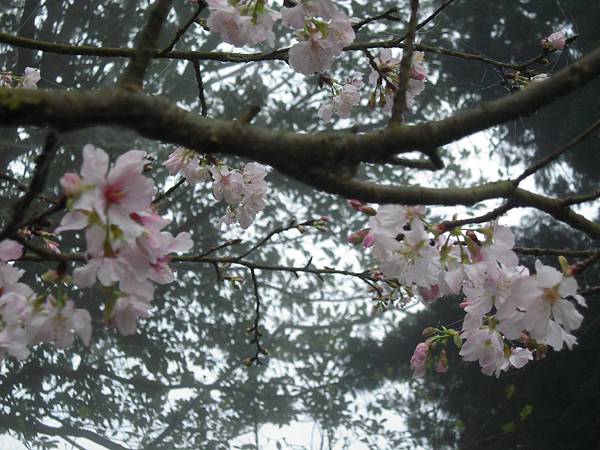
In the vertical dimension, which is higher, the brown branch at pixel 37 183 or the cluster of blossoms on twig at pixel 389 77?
the cluster of blossoms on twig at pixel 389 77

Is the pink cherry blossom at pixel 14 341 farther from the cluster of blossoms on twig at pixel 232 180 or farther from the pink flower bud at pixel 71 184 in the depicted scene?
the cluster of blossoms on twig at pixel 232 180

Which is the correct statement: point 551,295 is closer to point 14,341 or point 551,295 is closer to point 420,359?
point 420,359

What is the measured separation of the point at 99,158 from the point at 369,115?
117 inches

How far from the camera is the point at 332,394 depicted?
10.6ft

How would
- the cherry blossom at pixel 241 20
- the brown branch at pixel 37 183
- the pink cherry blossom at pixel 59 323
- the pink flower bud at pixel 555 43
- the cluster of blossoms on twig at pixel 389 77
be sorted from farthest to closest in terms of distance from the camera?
the pink flower bud at pixel 555 43 < the cluster of blossoms on twig at pixel 389 77 < the cherry blossom at pixel 241 20 < the pink cherry blossom at pixel 59 323 < the brown branch at pixel 37 183

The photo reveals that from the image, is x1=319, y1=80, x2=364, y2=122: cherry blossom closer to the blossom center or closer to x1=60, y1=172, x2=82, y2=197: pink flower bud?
the blossom center

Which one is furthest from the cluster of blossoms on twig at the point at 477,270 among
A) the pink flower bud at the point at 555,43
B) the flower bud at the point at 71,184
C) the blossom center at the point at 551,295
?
the pink flower bud at the point at 555,43

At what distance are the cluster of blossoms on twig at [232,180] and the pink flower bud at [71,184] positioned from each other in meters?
0.44

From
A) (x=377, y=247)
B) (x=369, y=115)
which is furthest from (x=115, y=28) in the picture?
(x=377, y=247)

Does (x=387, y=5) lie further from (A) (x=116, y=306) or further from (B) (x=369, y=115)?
(A) (x=116, y=306)

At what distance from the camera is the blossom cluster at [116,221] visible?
321 millimetres

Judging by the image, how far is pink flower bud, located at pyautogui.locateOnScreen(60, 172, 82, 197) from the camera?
0.31m

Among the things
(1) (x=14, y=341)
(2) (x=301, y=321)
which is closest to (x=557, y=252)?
(1) (x=14, y=341)

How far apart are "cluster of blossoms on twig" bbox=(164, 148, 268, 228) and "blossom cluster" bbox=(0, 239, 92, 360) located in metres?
0.35
